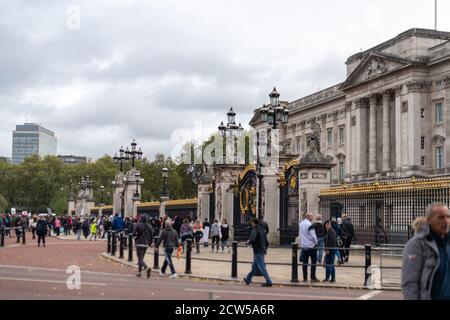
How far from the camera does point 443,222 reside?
6531 millimetres

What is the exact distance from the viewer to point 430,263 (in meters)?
6.36

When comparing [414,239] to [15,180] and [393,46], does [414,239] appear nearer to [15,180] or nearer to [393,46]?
[393,46]

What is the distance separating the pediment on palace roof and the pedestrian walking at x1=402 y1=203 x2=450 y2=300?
66342 mm

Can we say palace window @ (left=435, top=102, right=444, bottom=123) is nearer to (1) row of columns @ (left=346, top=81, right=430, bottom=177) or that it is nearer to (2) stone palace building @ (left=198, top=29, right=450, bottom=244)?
(2) stone palace building @ (left=198, top=29, right=450, bottom=244)

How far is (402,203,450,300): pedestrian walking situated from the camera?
6.34 m

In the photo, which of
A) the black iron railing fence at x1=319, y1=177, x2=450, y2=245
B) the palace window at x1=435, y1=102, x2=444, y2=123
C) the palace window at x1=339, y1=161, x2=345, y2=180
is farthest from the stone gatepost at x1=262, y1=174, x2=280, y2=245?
the palace window at x1=339, y1=161, x2=345, y2=180

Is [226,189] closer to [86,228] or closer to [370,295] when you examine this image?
[86,228]

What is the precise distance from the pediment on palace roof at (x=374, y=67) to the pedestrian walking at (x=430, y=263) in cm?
6634

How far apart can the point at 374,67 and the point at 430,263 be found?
73.0m

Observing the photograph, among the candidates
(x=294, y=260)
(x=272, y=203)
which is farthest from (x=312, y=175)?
(x=294, y=260)

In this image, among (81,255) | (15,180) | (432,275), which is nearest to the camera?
(432,275)

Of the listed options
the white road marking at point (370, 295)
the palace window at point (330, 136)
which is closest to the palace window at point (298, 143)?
the palace window at point (330, 136)
